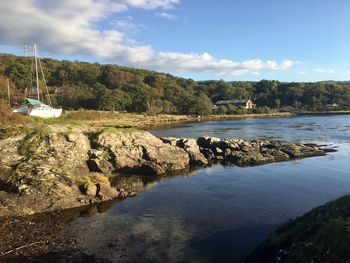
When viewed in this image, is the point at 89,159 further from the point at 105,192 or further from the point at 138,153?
the point at 105,192

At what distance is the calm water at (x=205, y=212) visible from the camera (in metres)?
15.5

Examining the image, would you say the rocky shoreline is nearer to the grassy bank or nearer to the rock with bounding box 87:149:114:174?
the rock with bounding box 87:149:114:174

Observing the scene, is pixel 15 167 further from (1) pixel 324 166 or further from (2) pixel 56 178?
(1) pixel 324 166

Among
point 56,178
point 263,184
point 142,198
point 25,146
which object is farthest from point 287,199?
point 25,146

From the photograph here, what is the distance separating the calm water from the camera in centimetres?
1552

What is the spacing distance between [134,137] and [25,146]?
10.1 m

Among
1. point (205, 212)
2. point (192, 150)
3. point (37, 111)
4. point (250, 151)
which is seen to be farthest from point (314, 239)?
point (37, 111)

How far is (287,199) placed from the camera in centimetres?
2305

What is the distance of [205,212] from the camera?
20.6m

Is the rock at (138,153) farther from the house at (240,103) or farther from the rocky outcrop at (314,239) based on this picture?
the house at (240,103)

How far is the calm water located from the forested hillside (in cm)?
9660

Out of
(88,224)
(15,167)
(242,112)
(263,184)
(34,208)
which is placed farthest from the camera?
(242,112)

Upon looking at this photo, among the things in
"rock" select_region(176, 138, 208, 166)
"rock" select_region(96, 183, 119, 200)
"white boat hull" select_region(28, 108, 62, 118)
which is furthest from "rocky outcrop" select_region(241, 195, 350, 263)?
"white boat hull" select_region(28, 108, 62, 118)

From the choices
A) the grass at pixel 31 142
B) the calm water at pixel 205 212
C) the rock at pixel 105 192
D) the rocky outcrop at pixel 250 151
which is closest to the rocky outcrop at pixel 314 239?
the calm water at pixel 205 212
